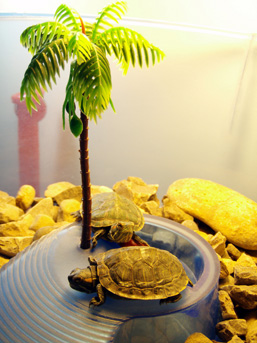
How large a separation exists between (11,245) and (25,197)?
0.47 meters

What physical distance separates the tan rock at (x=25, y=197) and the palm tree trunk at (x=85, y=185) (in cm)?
80

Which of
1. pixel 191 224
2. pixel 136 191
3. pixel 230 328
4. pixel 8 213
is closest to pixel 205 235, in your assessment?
pixel 191 224

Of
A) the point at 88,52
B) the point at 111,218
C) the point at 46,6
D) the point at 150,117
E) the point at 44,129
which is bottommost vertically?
the point at 111,218

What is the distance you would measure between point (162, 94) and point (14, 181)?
0.99 m

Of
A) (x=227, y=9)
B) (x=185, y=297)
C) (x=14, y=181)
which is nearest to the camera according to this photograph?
(x=185, y=297)

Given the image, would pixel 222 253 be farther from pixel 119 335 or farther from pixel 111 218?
pixel 119 335

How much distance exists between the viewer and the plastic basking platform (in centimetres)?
80

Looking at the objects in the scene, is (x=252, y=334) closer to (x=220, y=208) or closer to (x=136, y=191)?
(x=220, y=208)

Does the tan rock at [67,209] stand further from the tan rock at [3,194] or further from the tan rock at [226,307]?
the tan rock at [226,307]

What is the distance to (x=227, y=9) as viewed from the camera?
1316 millimetres

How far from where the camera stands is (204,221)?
1.54 meters

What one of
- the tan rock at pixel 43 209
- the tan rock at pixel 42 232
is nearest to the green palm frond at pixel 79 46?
the tan rock at pixel 42 232

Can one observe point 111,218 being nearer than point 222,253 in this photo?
Yes

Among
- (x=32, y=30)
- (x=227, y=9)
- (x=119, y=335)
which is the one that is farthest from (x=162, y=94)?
(x=119, y=335)
